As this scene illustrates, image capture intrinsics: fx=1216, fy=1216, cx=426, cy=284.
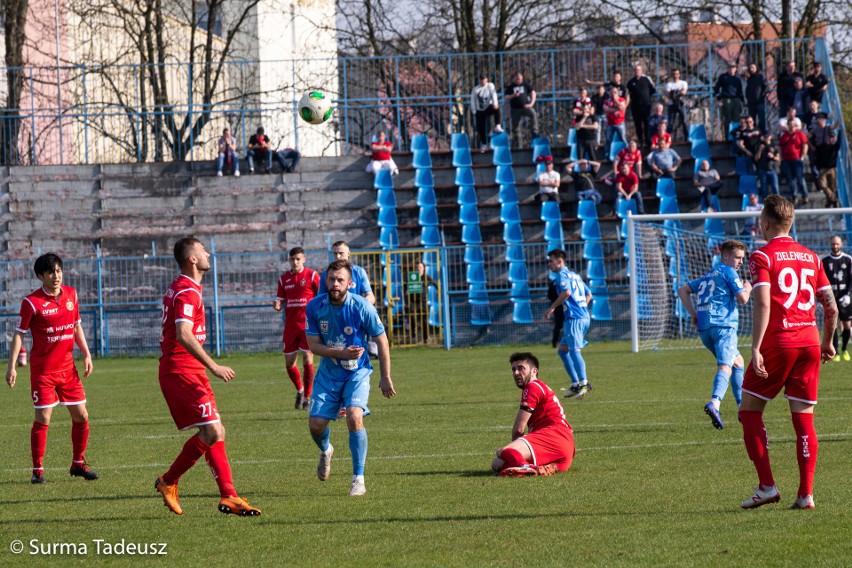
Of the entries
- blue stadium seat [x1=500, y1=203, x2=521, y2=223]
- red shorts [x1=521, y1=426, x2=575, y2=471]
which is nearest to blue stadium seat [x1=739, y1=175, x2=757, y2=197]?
blue stadium seat [x1=500, y1=203, x2=521, y2=223]

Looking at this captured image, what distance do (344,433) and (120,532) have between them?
5288 millimetres

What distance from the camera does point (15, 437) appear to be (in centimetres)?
1295

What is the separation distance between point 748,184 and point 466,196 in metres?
6.90

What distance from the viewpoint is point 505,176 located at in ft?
102

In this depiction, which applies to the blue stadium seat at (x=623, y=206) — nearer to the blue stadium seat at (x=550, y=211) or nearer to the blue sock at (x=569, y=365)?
the blue stadium seat at (x=550, y=211)

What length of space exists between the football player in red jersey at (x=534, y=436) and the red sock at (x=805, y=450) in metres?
2.42

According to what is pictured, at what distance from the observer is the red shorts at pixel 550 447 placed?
9.31m

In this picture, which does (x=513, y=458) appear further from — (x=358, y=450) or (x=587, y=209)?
(x=587, y=209)

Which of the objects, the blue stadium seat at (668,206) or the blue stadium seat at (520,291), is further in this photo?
the blue stadium seat at (668,206)

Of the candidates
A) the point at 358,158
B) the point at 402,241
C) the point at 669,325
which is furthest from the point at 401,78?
the point at 669,325

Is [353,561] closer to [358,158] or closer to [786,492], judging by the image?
[786,492]

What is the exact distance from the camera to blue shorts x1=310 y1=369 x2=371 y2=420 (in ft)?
28.5

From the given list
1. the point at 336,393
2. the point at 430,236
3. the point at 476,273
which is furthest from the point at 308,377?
the point at 430,236

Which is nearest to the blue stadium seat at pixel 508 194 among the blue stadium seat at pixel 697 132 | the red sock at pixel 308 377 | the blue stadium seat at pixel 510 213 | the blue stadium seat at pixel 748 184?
the blue stadium seat at pixel 510 213
